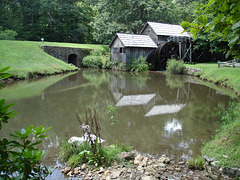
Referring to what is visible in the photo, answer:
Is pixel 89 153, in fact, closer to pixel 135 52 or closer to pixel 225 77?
pixel 225 77

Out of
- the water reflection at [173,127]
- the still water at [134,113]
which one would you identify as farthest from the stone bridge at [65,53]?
the water reflection at [173,127]

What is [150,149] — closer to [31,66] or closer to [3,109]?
[3,109]

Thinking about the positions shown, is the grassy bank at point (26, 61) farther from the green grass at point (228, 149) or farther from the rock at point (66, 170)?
the green grass at point (228, 149)

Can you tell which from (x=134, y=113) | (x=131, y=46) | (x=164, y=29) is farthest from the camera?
(x=164, y=29)

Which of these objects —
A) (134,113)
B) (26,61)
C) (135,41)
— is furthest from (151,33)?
(134,113)

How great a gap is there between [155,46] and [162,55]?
1336mm

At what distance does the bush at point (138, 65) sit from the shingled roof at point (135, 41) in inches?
65.2

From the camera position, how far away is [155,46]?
78.8ft

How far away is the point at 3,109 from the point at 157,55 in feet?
75.5

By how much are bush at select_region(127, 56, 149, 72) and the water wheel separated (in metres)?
1.49

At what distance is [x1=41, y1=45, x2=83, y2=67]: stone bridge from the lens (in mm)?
25641

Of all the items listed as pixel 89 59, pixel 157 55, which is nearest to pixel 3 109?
pixel 157 55

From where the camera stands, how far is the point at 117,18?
97.5 ft

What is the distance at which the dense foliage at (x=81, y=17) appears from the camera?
2914cm
